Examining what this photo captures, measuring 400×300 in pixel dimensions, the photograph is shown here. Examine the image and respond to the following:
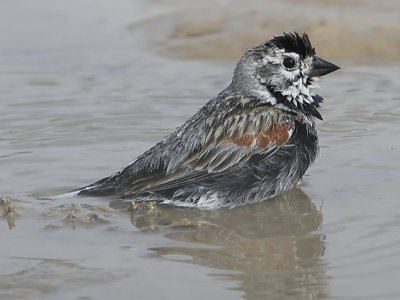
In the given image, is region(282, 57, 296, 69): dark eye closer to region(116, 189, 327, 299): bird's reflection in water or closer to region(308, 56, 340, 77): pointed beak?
region(308, 56, 340, 77): pointed beak

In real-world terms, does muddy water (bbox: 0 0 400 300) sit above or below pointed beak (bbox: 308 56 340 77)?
below

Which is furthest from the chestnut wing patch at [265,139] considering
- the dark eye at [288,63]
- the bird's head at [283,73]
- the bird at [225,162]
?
the dark eye at [288,63]

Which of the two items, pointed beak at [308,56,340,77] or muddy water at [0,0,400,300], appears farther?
pointed beak at [308,56,340,77]

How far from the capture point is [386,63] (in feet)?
36.6

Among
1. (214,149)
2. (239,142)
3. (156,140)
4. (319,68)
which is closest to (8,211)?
(214,149)

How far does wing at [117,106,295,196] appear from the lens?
7492 mm

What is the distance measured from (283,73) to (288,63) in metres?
0.09

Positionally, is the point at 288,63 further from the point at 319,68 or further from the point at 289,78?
the point at 319,68

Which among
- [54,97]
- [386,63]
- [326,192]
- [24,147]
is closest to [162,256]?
[326,192]

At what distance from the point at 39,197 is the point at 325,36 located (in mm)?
5296

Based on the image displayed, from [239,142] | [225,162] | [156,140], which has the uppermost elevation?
[239,142]

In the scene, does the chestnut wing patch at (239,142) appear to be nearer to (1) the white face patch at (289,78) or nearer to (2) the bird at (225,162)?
(2) the bird at (225,162)

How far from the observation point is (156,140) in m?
8.98

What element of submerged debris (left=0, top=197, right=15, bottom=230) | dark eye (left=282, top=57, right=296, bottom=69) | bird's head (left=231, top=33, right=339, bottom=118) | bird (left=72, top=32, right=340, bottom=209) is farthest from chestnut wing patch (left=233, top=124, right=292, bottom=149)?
submerged debris (left=0, top=197, right=15, bottom=230)
